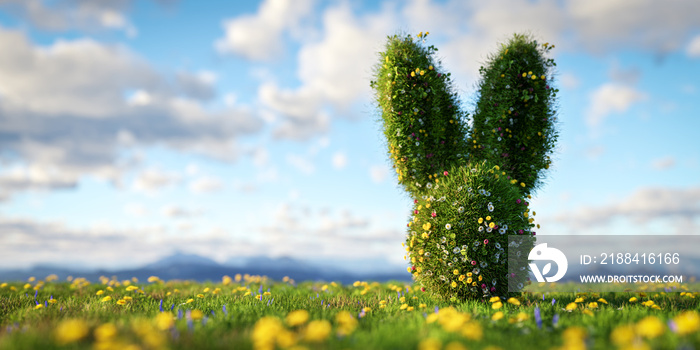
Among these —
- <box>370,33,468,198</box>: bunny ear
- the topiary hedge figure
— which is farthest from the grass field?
<box>370,33,468,198</box>: bunny ear

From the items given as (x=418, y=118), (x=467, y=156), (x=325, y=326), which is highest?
(x=418, y=118)

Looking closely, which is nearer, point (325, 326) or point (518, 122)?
point (325, 326)

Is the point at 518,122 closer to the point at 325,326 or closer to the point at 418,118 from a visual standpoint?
the point at 418,118

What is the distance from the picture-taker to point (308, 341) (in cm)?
356

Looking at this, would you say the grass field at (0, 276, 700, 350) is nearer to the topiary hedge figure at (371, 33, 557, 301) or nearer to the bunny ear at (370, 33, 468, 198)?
the topiary hedge figure at (371, 33, 557, 301)

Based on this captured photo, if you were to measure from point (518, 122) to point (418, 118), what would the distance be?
2295mm

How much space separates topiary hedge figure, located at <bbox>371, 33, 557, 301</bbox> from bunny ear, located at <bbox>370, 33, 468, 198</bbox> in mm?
21

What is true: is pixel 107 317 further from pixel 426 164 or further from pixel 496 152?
pixel 496 152

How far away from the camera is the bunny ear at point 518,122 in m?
8.82

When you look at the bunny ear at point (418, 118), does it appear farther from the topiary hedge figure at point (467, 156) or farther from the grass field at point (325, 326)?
the grass field at point (325, 326)

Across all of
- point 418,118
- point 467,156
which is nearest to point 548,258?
point 467,156

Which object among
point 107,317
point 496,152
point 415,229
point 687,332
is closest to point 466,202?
point 415,229

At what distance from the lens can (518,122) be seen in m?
8.90

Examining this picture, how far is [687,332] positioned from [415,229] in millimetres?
4499
